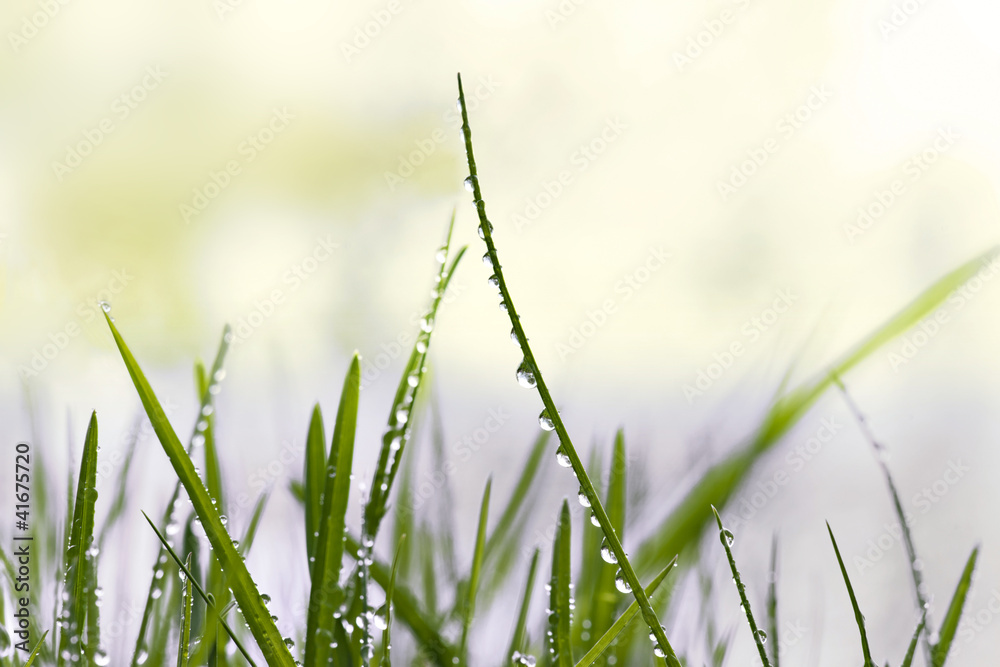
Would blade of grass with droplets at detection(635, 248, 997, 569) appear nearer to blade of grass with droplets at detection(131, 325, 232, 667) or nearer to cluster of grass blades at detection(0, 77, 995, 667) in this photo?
cluster of grass blades at detection(0, 77, 995, 667)

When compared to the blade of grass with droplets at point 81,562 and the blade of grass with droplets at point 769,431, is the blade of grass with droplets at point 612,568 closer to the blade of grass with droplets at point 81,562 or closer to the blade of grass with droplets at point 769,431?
the blade of grass with droplets at point 769,431

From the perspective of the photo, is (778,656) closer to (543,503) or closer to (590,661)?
(590,661)

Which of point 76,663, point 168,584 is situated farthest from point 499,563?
point 76,663

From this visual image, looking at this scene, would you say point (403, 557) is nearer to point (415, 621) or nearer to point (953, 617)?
point (415, 621)

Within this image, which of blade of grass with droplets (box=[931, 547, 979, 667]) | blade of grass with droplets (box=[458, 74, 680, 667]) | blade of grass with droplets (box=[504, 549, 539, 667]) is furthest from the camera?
blade of grass with droplets (box=[504, 549, 539, 667])

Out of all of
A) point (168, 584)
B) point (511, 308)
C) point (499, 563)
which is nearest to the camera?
point (511, 308)

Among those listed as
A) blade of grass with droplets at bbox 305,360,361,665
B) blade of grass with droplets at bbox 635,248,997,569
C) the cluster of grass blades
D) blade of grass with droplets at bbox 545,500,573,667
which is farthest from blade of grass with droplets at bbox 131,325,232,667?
blade of grass with droplets at bbox 635,248,997,569

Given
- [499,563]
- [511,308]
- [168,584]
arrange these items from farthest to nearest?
[499,563] < [168,584] < [511,308]
